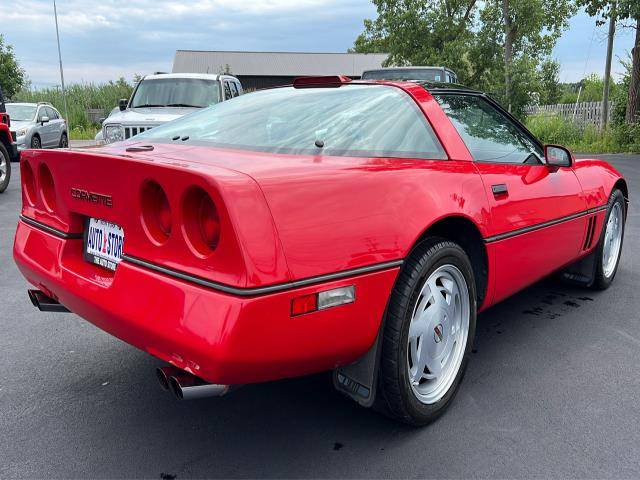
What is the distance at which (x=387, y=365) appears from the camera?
2236 millimetres

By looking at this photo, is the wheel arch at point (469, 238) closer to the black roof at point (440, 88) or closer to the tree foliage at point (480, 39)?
the black roof at point (440, 88)

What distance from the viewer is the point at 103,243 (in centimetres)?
229

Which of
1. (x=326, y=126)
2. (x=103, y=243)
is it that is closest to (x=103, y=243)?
(x=103, y=243)

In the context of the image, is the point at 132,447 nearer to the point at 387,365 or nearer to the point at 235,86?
the point at 387,365

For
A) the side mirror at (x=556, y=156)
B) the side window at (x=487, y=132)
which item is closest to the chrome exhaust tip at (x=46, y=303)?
the side window at (x=487, y=132)

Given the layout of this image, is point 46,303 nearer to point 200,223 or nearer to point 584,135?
point 200,223

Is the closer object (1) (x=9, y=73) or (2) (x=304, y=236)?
(2) (x=304, y=236)

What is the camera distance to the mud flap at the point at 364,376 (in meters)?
2.18

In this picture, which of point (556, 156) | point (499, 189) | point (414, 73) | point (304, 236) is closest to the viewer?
point (304, 236)

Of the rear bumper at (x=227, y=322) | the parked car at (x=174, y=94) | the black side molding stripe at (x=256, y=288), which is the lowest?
the rear bumper at (x=227, y=322)

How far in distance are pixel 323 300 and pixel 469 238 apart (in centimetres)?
107

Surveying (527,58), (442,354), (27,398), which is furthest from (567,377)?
(527,58)

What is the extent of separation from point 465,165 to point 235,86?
31.2 feet

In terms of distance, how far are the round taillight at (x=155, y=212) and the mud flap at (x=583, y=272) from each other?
3289 millimetres
